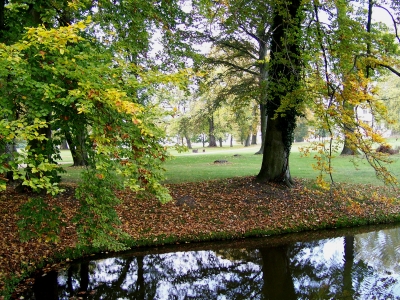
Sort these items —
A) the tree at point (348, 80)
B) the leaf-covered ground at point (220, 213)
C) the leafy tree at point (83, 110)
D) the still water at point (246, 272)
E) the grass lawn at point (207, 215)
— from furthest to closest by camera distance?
the leaf-covered ground at point (220, 213) → the grass lawn at point (207, 215) → the tree at point (348, 80) → the still water at point (246, 272) → the leafy tree at point (83, 110)

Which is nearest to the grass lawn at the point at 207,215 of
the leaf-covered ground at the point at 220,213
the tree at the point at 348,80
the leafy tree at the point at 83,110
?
the leaf-covered ground at the point at 220,213

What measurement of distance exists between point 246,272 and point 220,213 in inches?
135

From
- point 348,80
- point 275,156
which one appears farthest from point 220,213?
point 348,80

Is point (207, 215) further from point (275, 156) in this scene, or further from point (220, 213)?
point (275, 156)

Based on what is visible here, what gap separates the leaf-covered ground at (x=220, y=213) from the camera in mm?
9438

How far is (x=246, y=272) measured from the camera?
25.2 ft

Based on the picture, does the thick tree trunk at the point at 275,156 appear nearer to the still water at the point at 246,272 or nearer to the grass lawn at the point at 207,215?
the grass lawn at the point at 207,215

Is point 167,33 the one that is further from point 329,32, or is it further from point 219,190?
point 219,190

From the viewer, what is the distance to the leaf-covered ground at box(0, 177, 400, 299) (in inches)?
372

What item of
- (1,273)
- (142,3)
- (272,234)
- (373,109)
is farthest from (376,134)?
(1,273)

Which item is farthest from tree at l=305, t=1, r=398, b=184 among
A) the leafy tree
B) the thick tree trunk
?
the leafy tree

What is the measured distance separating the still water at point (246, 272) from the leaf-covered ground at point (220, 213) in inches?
25.4

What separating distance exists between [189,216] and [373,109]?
20.8ft

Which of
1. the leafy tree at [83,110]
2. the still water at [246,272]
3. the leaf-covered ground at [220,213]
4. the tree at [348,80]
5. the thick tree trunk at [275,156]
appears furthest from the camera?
the thick tree trunk at [275,156]
